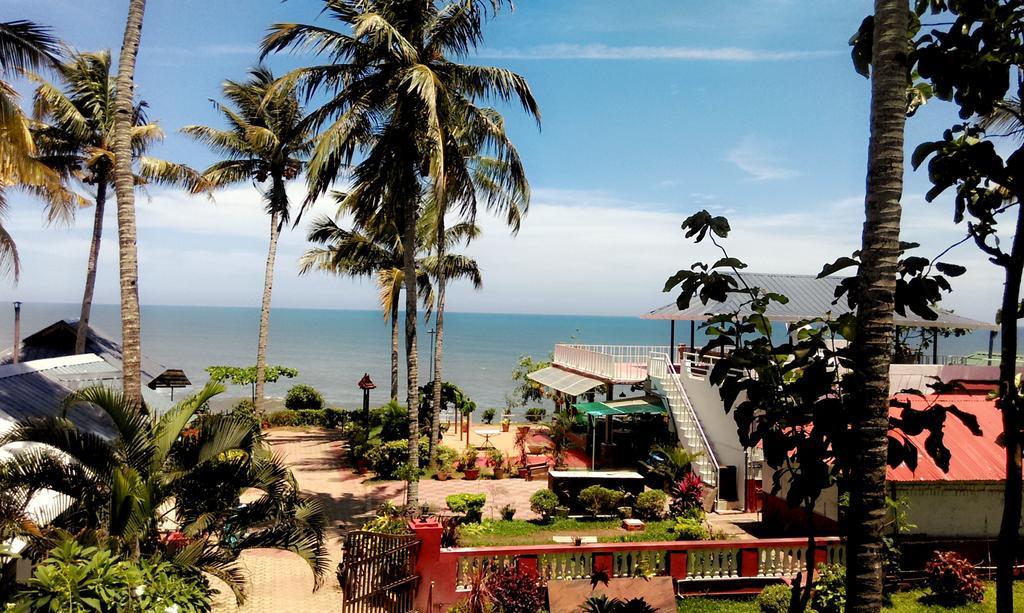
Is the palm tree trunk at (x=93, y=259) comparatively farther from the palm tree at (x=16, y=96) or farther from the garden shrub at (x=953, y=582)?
the garden shrub at (x=953, y=582)

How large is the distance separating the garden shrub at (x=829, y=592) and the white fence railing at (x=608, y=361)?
39.7 feet

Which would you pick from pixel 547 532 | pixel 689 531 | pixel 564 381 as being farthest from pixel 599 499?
pixel 564 381

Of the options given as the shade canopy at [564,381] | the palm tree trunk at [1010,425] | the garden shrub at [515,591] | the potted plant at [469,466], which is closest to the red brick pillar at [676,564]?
the garden shrub at [515,591]

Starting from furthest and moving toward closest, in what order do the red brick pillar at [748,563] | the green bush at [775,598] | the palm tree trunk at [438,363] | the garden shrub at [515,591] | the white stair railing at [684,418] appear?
the palm tree trunk at [438,363] → the white stair railing at [684,418] → the red brick pillar at [748,563] → the green bush at [775,598] → the garden shrub at [515,591]

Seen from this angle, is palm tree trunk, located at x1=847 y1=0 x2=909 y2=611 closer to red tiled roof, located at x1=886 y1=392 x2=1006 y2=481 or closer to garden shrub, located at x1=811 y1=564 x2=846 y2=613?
garden shrub, located at x1=811 y1=564 x2=846 y2=613

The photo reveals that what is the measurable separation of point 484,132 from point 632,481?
9080mm

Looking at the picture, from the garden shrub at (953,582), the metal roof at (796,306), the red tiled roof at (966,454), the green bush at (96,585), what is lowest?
the garden shrub at (953,582)

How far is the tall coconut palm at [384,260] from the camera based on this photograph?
25812mm

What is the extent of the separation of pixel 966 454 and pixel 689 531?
17.1ft

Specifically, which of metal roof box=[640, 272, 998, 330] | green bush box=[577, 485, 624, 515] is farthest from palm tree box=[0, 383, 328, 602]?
metal roof box=[640, 272, 998, 330]

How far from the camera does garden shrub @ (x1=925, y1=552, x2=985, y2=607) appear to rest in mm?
10906

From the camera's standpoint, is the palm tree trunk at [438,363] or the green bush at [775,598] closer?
the green bush at [775,598]

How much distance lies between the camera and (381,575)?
10.1 meters

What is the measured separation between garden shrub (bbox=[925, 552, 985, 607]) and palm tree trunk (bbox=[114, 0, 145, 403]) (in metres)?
13.4
